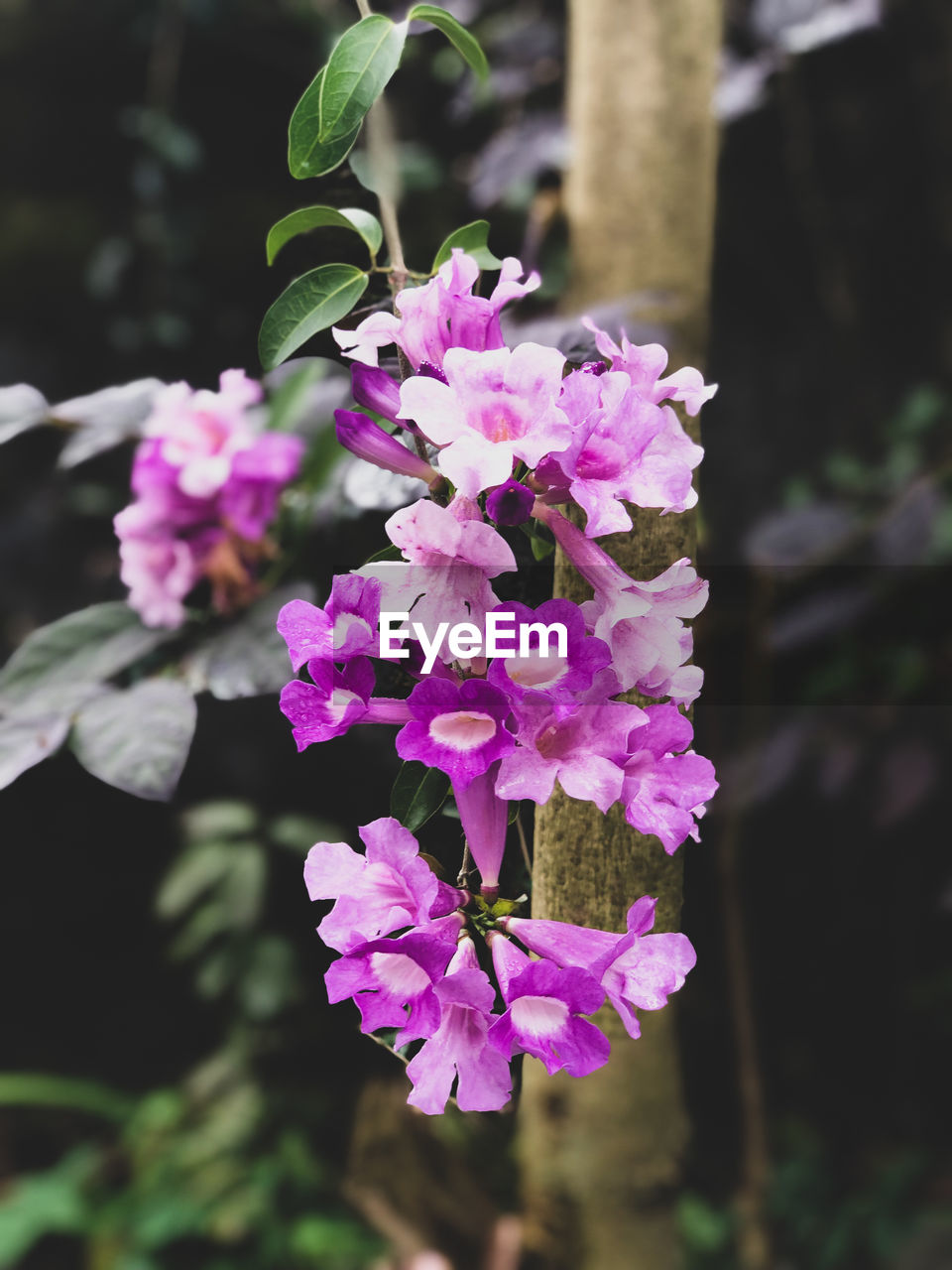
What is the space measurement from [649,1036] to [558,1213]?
241 millimetres

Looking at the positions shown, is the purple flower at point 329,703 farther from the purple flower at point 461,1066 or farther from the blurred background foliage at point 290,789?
the blurred background foliage at point 290,789

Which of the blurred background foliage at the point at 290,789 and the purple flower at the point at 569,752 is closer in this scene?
the purple flower at the point at 569,752

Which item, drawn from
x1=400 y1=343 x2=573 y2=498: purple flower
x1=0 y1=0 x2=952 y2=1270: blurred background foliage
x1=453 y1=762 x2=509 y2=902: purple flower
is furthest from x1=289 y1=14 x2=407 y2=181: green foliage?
x1=0 y1=0 x2=952 y2=1270: blurred background foliage

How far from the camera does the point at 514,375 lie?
0.27m

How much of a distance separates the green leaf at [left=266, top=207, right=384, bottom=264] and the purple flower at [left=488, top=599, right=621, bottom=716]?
16 cm

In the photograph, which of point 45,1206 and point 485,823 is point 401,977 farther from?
point 45,1206

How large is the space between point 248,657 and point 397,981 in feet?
0.75

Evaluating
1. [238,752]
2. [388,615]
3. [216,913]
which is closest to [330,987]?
[388,615]

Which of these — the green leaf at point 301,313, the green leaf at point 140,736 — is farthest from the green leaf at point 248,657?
the green leaf at point 301,313

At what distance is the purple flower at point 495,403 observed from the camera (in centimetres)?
26

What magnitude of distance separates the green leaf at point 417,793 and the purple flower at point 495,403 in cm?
10

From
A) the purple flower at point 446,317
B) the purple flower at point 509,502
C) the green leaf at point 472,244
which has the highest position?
the green leaf at point 472,244

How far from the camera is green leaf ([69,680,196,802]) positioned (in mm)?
379

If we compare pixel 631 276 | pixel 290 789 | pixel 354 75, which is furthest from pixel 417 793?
pixel 290 789
